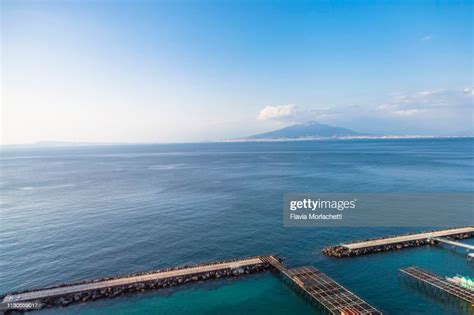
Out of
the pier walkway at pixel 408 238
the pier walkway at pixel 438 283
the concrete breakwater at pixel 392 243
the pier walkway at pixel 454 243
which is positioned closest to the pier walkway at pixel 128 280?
the concrete breakwater at pixel 392 243

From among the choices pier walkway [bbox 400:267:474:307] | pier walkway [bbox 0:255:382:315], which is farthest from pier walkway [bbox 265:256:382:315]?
pier walkway [bbox 400:267:474:307]

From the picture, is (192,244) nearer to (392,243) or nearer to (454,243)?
(392,243)

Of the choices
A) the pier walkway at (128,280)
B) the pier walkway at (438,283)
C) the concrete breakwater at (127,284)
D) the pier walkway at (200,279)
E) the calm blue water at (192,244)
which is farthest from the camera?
the pier walkway at (128,280)

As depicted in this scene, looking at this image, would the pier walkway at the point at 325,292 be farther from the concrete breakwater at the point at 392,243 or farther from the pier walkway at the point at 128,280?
the concrete breakwater at the point at 392,243

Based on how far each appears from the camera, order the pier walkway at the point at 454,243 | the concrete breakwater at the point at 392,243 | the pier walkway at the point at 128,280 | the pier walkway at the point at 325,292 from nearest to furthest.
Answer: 1. the pier walkway at the point at 325,292
2. the pier walkway at the point at 128,280
3. the pier walkway at the point at 454,243
4. the concrete breakwater at the point at 392,243

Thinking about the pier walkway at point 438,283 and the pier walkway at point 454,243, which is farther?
the pier walkway at point 454,243

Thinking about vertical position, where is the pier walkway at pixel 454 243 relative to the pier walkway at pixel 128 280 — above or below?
above
